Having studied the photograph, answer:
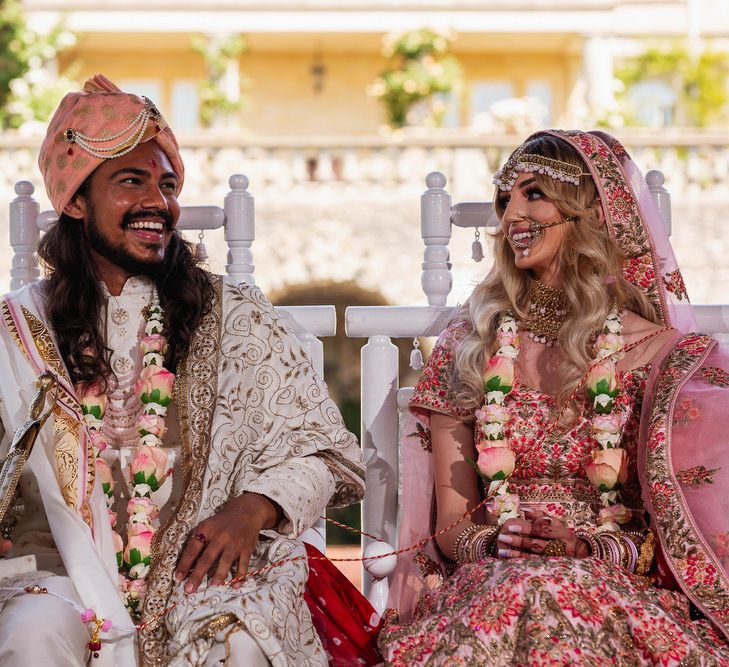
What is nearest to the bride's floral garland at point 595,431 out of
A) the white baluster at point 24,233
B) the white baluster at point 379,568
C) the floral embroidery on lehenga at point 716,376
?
the floral embroidery on lehenga at point 716,376

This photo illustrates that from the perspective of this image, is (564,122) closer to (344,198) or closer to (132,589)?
(344,198)

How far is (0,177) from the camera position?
1464 cm

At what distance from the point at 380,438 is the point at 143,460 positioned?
91cm

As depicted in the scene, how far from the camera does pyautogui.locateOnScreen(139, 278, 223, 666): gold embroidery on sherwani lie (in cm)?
312

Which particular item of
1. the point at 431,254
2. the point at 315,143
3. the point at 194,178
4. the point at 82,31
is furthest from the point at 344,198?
the point at 431,254

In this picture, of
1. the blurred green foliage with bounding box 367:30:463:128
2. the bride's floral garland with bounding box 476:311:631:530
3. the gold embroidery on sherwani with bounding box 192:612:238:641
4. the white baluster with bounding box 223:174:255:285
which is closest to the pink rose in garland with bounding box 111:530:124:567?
the gold embroidery on sherwani with bounding box 192:612:238:641

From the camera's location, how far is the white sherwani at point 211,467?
3016mm

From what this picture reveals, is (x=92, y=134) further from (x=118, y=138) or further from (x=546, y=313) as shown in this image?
(x=546, y=313)

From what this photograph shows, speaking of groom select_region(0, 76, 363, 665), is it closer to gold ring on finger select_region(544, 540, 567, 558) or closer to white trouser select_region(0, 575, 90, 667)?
white trouser select_region(0, 575, 90, 667)

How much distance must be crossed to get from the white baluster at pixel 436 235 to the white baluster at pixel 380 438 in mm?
323

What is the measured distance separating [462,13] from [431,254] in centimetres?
1454

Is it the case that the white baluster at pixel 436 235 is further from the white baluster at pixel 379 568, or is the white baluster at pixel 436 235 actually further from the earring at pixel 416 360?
the white baluster at pixel 379 568

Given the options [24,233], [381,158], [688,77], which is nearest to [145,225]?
[24,233]

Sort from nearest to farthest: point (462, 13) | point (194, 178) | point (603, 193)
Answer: point (603, 193) → point (194, 178) → point (462, 13)
